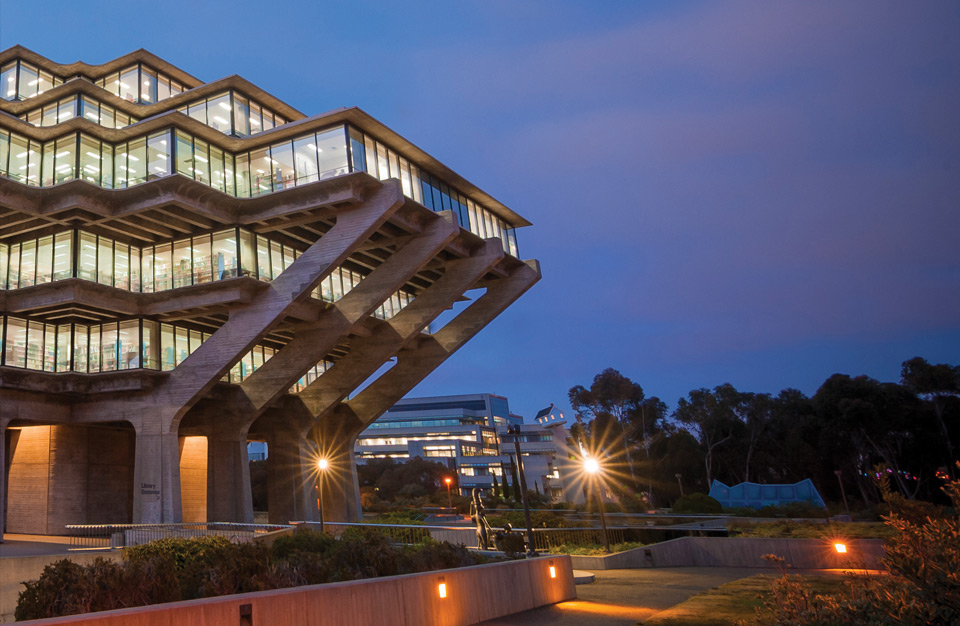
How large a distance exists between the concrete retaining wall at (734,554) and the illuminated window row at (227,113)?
3039 centimetres

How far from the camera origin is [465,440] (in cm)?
11581

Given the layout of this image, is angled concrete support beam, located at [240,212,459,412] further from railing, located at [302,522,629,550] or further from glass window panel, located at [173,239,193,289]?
railing, located at [302,522,629,550]

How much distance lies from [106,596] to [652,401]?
68710 mm

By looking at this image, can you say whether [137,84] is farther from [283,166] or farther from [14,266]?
[283,166]

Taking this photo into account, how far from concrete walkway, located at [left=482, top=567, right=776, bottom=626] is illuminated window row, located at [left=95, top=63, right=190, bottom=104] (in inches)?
1532

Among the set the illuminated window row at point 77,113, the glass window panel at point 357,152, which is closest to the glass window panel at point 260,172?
the glass window panel at point 357,152

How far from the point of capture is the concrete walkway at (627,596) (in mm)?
13227

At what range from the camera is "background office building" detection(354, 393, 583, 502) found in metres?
83.2

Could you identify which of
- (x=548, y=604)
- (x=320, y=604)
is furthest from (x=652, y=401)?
(x=320, y=604)

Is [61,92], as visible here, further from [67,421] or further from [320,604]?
[320,604]

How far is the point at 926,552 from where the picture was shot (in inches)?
218

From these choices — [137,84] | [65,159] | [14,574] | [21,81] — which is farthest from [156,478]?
[21,81]

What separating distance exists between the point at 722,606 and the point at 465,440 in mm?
103754

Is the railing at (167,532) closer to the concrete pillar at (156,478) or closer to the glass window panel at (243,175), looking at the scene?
the concrete pillar at (156,478)
